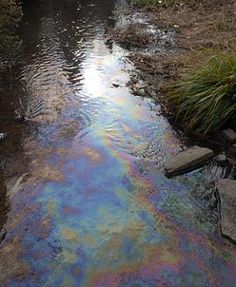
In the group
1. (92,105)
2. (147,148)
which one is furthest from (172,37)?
(147,148)

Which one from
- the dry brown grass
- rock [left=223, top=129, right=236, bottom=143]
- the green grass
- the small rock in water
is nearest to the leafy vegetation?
the dry brown grass

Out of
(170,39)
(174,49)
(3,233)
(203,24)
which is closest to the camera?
(3,233)

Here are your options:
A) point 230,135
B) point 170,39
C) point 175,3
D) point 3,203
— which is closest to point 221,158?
point 230,135

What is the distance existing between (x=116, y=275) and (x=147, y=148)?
8.32 feet

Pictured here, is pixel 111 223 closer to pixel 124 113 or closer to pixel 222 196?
pixel 222 196

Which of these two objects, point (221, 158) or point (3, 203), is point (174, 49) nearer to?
point (221, 158)

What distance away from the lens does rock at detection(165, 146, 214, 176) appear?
5.58m

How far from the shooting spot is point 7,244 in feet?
14.7

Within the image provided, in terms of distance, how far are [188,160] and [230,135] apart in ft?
2.94

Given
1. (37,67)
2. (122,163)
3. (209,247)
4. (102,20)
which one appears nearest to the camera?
(209,247)

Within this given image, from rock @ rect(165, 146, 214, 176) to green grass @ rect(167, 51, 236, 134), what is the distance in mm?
568

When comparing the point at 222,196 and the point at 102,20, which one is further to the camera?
the point at 102,20

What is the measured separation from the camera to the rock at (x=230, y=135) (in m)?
6.02

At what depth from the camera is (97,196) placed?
520 centimetres
